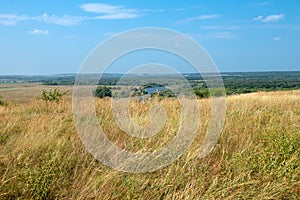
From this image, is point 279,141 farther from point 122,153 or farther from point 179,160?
point 122,153

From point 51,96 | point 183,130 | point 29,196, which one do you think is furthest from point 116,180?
point 51,96

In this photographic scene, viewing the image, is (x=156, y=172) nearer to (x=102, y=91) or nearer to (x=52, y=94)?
(x=102, y=91)

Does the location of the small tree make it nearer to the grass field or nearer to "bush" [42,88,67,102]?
the grass field

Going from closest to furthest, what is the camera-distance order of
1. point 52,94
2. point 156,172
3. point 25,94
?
point 156,172 → point 52,94 → point 25,94

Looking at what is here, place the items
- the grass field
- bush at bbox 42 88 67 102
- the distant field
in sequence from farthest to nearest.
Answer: the distant field → bush at bbox 42 88 67 102 → the grass field

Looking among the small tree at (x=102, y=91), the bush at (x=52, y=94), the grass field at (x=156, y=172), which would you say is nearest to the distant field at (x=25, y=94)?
the bush at (x=52, y=94)

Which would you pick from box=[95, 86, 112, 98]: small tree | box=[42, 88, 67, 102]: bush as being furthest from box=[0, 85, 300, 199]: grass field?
box=[42, 88, 67, 102]: bush

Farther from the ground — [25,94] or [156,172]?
[25,94]

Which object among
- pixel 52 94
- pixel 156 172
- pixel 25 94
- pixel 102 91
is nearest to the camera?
pixel 156 172

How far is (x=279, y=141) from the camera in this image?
406 centimetres

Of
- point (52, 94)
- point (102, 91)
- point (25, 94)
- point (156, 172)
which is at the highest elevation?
point (102, 91)

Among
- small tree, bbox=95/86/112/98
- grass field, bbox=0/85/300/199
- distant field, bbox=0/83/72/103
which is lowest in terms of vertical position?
grass field, bbox=0/85/300/199

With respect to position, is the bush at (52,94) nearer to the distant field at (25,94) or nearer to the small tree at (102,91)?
the distant field at (25,94)

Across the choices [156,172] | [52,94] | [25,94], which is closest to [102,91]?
[52,94]
